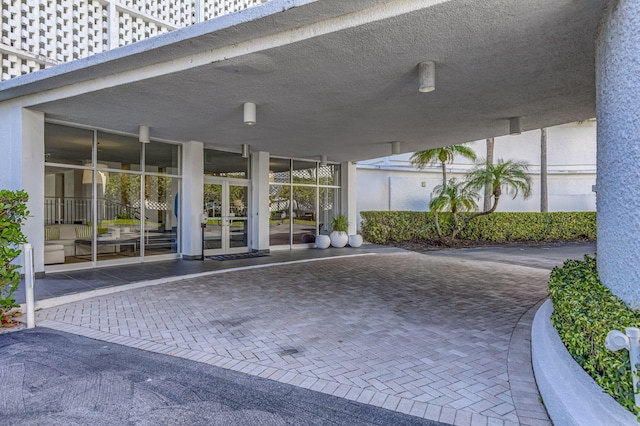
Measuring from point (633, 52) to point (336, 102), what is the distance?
4333mm

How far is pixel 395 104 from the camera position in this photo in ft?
21.6

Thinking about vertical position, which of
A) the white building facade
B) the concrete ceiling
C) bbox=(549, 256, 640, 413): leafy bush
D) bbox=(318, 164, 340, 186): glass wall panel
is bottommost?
bbox=(549, 256, 640, 413): leafy bush

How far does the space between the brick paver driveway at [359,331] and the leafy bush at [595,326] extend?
1.88ft

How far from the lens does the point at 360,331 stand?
461cm

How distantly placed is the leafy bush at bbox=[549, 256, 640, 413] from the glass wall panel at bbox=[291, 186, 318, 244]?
1010 cm

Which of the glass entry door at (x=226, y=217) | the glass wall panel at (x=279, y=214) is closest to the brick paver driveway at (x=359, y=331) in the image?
the glass entry door at (x=226, y=217)

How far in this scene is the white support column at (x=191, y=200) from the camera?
1006 centimetres

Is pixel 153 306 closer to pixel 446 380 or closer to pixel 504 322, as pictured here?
pixel 446 380

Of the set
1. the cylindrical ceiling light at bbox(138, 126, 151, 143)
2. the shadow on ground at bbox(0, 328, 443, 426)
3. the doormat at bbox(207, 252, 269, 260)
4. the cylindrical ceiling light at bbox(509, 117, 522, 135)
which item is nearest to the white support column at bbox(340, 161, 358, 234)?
the doormat at bbox(207, 252, 269, 260)

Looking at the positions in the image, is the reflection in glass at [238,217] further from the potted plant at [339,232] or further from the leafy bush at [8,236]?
the leafy bush at [8,236]

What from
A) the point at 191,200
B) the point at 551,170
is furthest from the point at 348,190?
the point at 551,170

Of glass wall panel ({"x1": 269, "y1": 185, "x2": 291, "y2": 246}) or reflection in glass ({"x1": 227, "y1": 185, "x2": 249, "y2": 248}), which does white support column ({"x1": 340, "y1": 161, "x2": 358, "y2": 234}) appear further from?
reflection in glass ({"x1": 227, "y1": 185, "x2": 249, "y2": 248})

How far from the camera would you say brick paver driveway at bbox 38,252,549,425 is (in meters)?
3.14

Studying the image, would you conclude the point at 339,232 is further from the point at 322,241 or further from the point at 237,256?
the point at 237,256
